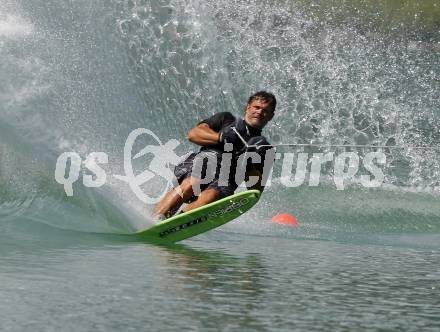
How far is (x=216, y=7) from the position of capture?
15562 mm

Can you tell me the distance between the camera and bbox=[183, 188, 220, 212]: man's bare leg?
916 cm

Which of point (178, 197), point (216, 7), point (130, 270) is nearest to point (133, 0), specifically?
point (216, 7)

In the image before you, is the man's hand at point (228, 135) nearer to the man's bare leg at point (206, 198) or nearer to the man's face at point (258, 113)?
the man's face at point (258, 113)

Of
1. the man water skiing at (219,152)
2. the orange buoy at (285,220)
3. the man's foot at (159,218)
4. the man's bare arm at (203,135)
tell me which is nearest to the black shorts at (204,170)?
the man water skiing at (219,152)

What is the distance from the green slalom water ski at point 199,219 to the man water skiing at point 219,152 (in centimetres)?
18

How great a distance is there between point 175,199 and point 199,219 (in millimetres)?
474

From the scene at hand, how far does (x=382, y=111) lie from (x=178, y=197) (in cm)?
749

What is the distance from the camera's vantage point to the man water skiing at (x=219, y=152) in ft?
29.6

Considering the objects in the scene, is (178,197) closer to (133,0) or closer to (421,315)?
(421,315)

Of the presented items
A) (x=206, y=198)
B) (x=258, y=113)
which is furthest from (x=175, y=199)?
(x=258, y=113)

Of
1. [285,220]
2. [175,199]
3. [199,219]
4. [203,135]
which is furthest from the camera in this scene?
[285,220]

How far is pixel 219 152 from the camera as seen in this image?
9258 millimetres

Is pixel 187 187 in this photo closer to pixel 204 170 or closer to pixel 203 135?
pixel 204 170

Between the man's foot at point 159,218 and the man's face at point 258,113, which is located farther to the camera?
the man's foot at point 159,218
